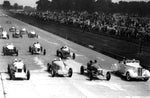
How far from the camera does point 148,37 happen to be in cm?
6000

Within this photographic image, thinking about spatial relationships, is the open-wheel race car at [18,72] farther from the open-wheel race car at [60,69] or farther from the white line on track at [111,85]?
the white line on track at [111,85]

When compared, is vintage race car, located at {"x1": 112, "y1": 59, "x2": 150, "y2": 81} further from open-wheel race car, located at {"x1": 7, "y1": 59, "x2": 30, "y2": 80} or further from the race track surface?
open-wheel race car, located at {"x1": 7, "y1": 59, "x2": 30, "y2": 80}

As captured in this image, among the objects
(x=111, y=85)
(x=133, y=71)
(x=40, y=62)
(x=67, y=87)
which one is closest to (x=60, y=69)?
(x=67, y=87)

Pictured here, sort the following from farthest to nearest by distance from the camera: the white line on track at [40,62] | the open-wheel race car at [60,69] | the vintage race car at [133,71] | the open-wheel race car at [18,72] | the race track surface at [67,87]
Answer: the white line on track at [40,62]
the open-wheel race car at [60,69]
the vintage race car at [133,71]
the open-wheel race car at [18,72]
the race track surface at [67,87]

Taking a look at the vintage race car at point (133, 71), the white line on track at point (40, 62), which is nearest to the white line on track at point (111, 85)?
the vintage race car at point (133, 71)

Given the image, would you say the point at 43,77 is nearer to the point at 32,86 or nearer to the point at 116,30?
the point at 32,86

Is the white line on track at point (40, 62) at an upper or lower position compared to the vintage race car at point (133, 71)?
lower

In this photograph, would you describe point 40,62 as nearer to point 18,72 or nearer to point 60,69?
point 60,69

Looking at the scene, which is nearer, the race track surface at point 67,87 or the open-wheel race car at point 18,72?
the race track surface at point 67,87

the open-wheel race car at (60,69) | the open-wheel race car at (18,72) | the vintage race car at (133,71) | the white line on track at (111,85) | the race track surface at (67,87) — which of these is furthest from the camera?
the open-wheel race car at (60,69)

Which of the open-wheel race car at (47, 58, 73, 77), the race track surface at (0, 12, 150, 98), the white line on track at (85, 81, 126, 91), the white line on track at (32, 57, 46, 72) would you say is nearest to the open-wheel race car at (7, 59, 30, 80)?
the race track surface at (0, 12, 150, 98)

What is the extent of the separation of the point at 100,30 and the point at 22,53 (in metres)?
38.1

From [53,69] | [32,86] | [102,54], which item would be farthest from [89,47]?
[32,86]

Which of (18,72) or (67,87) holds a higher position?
(18,72)
